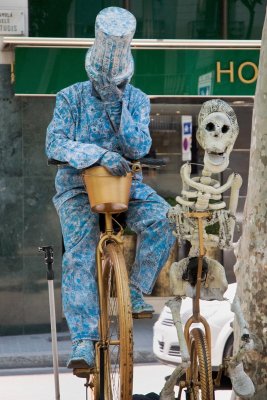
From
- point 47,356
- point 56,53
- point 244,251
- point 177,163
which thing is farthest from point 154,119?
point 244,251

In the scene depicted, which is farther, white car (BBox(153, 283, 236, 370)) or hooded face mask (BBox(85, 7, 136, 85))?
white car (BBox(153, 283, 236, 370))

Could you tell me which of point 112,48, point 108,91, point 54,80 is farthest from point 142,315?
point 54,80

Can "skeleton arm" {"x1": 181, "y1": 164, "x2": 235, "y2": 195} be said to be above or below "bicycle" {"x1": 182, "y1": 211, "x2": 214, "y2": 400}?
above

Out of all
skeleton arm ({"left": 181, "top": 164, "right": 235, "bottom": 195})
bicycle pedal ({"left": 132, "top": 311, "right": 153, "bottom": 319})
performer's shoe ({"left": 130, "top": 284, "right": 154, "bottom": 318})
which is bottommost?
bicycle pedal ({"left": 132, "top": 311, "right": 153, "bottom": 319})

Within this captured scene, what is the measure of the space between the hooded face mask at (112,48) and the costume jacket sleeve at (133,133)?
0.17 meters

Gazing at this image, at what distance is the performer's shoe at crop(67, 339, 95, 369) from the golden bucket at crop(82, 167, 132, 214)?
69 cm

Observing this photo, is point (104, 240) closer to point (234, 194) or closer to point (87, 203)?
point (87, 203)

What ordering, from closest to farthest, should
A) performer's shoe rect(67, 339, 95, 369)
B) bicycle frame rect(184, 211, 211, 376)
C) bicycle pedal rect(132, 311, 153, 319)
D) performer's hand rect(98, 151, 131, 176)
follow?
1. bicycle frame rect(184, 211, 211, 376)
2. performer's hand rect(98, 151, 131, 176)
3. performer's shoe rect(67, 339, 95, 369)
4. bicycle pedal rect(132, 311, 153, 319)

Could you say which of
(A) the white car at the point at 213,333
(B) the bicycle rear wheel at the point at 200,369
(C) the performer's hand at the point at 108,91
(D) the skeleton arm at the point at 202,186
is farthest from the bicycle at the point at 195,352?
(A) the white car at the point at 213,333

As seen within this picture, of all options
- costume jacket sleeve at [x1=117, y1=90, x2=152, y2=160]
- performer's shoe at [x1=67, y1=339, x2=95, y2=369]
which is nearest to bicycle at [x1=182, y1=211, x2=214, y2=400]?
performer's shoe at [x1=67, y1=339, x2=95, y2=369]

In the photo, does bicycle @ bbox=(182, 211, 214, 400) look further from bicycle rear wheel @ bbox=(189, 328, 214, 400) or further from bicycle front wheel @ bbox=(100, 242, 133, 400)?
bicycle front wheel @ bbox=(100, 242, 133, 400)

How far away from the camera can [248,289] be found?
7.36 metres

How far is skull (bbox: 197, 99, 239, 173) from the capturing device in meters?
6.05

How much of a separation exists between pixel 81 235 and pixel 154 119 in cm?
1023
